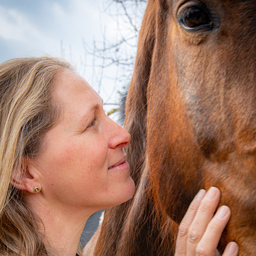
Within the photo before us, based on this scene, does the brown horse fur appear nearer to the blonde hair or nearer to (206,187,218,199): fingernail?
(206,187,218,199): fingernail

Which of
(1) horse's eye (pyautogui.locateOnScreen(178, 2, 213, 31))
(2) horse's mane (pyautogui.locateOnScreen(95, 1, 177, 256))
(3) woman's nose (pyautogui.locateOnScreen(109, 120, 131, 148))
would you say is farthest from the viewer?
(2) horse's mane (pyautogui.locateOnScreen(95, 1, 177, 256))

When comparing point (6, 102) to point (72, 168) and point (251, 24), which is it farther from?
point (251, 24)

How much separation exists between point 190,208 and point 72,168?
523 mm

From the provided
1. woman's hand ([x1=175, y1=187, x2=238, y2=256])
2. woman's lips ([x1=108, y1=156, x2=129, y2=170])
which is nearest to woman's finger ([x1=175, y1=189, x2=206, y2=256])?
woman's hand ([x1=175, y1=187, x2=238, y2=256])

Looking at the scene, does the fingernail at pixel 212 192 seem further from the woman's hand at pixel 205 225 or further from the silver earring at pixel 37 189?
the silver earring at pixel 37 189

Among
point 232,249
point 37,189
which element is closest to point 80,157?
point 37,189

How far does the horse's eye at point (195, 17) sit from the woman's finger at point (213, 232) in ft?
2.11

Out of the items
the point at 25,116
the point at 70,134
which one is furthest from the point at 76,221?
the point at 25,116

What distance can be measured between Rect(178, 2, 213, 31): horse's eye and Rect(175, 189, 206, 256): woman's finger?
1.98 ft

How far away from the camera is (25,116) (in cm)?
117

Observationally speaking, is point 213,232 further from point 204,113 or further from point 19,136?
point 19,136

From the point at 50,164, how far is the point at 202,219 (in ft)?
2.16

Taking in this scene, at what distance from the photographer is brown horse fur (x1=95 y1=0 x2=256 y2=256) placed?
0.83 metres

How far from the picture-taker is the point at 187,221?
3.50ft
